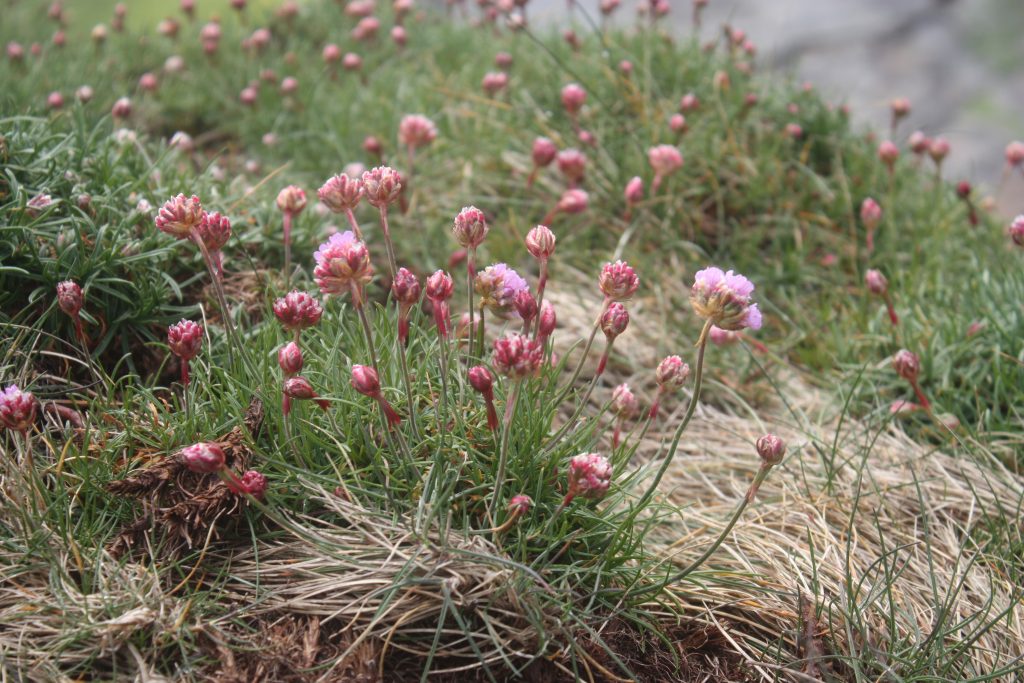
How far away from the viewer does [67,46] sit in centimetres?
405

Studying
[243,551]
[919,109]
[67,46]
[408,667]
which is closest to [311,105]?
[67,46]

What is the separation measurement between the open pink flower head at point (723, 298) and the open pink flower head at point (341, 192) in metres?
0.62

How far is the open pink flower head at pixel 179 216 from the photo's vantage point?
1540mm

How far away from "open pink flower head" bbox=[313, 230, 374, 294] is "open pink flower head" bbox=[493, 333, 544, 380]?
0.25 meters

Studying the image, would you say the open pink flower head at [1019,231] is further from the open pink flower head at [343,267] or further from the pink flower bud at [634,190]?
the open pink flower head at [343,267]

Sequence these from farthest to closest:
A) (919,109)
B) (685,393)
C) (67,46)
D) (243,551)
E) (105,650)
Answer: (919,109) → (67,46) → (685,393) → (243,551) → (105,650)

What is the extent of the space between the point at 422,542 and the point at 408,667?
23cm

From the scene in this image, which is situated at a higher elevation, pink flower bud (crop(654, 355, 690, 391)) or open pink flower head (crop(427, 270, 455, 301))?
pink flower bud (crop(654, 355, 690, 391))

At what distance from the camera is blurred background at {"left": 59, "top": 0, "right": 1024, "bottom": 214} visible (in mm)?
5004

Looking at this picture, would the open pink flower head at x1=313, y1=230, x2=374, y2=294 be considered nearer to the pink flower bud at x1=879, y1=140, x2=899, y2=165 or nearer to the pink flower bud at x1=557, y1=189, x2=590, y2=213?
the pink flower bud at x1=557, y1=189, x2=590, y2=213

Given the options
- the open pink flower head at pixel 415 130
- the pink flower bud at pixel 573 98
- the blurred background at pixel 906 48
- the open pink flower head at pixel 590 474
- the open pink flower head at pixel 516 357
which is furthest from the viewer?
the blurred background at pixel 906 48

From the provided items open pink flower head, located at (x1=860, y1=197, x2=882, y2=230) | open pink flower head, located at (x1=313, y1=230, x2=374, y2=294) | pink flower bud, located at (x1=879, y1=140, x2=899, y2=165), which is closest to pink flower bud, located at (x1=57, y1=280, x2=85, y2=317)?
open pink flower head, located at (x1=313, y1=230, x2=374, y2=294)

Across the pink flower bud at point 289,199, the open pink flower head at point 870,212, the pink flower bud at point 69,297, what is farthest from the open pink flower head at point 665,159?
the pink flower bud at point 69,297

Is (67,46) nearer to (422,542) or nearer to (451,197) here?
(451,197)
